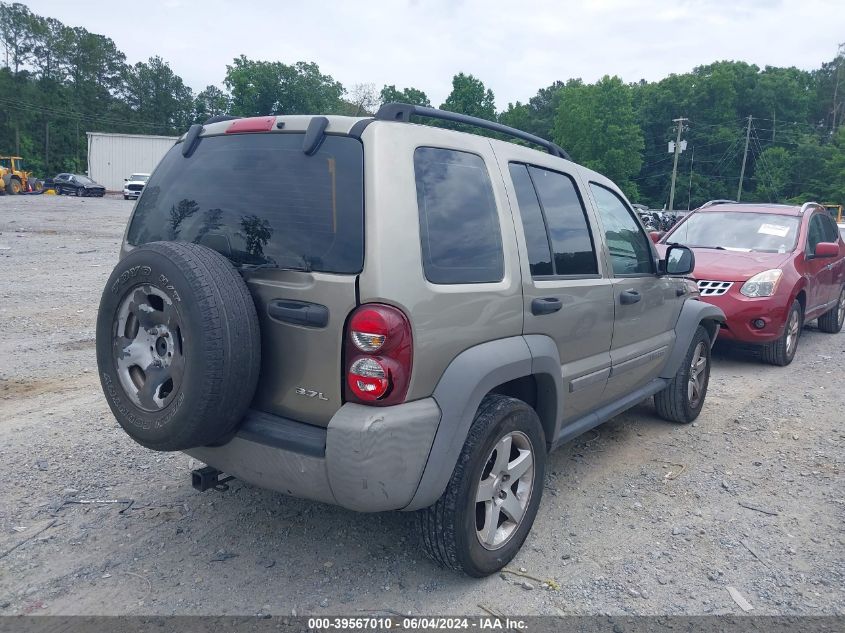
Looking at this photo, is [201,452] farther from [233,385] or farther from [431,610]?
[431,610]

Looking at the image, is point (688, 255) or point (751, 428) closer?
point (688, 255)

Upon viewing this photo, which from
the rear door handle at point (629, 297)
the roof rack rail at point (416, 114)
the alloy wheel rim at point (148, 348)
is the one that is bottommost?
the alloy wheel rim at point (148, 348)

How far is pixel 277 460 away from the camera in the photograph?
2.56 meters

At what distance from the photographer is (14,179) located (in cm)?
3947

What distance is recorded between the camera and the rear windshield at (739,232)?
7.60 m

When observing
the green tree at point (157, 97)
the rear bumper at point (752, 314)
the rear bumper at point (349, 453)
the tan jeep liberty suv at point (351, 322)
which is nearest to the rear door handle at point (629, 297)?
the tan jeep liberty suv at point (351, 322)

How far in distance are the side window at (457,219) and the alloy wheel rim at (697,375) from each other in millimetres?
2801

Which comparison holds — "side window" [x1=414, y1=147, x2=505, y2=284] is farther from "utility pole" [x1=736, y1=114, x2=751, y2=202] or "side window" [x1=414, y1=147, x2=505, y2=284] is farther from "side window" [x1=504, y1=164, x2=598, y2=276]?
"utility pole" [x1=736, y1=114, x2=751, y2=202]

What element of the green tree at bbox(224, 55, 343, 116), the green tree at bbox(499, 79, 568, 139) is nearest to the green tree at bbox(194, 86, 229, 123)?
the green tree at bbox(224, 55, 343, 116)

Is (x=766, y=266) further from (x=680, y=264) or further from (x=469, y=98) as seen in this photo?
(x=469, y=98)

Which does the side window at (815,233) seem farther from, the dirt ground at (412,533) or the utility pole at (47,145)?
the utility pole at (47,145)

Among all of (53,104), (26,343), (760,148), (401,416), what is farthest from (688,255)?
(53,104)

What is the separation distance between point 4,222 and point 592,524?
2187cm

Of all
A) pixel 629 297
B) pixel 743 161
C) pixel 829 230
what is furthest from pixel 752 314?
pixel 743 161
